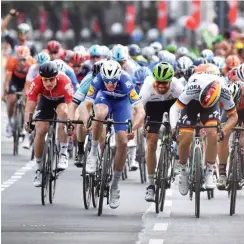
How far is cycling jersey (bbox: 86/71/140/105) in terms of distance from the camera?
758 inches

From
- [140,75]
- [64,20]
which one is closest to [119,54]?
[140,75]

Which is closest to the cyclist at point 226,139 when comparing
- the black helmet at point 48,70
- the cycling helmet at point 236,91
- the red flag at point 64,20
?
the cycling helmet at point 236,91

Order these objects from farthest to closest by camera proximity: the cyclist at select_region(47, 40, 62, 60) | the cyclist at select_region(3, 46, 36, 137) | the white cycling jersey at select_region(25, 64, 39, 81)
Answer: the cyclist at select_region(47, 40, 62, 60), the cyclist at select_region(3, 46, 36, 137), the white cycling jersey at select_region(25, 64, 39, 81)

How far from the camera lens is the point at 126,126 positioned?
1911cm

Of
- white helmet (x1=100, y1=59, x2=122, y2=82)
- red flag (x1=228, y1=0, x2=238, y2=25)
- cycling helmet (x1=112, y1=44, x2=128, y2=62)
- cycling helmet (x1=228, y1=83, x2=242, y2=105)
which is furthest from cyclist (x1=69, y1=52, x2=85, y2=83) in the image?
red flag (x1=228, y1=0, x2=238, y2=25)

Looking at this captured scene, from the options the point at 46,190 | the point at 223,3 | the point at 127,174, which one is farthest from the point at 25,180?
the point at 223,3

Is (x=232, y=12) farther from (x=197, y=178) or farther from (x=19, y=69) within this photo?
(x=197, y=178)

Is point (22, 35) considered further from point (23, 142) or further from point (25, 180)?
point (25, 180)

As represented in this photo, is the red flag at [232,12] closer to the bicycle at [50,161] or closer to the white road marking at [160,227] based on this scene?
the bicycle at [50,161]

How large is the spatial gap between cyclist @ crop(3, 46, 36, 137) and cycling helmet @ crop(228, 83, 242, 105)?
913 centimetres

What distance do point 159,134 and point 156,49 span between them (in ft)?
47.4

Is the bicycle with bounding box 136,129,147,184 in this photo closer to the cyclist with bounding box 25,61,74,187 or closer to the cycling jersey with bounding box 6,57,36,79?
the cyclist with bounding box 25,61,74,187

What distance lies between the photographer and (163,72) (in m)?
19.6

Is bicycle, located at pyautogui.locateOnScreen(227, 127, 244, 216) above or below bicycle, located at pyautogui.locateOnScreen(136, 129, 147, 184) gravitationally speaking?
above
